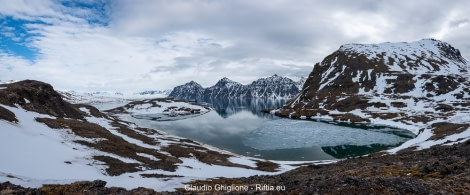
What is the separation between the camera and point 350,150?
7312 cm

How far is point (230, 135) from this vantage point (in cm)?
9650

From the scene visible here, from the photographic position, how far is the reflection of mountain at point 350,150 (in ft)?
225

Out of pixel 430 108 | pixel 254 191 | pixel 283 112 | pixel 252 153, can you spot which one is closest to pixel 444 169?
pixel 254 191

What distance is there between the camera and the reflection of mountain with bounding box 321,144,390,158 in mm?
68625

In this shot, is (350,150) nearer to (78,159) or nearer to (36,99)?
(78,159)

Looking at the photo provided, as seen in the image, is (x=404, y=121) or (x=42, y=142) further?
(x=404, y=121)

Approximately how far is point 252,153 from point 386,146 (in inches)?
1508

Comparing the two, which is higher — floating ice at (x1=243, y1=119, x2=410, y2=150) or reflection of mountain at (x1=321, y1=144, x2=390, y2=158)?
floating ice at (x1=243, y1=119, x2=410, y2=150)

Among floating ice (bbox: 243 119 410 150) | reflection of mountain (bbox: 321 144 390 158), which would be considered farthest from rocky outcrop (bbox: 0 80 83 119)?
Answer: reflection of mountain (bbox: 321 144 390 158)

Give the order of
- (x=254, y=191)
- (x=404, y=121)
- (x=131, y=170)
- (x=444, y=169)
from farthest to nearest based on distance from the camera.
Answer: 1. (x=404, y=121)
2. (x=131, y=170)
3. (x=444, y=169)
4. (x=254, y=191)

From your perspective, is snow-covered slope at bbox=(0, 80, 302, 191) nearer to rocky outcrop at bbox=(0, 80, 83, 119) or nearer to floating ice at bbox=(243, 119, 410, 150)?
rocky outcrop at bbox=(0, 80, 83, 119)

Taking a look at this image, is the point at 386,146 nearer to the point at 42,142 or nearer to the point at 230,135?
the point at 230,135

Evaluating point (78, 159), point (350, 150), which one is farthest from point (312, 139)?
point (78, 159)

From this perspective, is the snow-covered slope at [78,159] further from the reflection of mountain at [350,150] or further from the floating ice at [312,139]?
the floating ice at [312,139]
